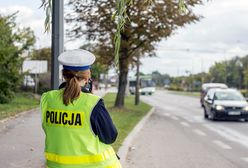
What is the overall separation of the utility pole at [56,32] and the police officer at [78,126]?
10.3 feet

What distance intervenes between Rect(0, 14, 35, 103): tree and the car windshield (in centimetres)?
1030

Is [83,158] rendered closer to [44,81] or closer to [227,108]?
[227,108]

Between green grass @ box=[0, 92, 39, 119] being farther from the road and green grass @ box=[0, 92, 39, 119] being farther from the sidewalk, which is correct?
the road

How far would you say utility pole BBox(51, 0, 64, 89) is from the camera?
6.83 meters

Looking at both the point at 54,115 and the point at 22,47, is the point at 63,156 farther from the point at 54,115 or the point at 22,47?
the point at 22,47

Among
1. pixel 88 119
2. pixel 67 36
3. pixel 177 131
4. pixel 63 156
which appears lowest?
pixel 177 131

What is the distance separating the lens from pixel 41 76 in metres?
47.2

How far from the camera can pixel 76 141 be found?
3.61 m

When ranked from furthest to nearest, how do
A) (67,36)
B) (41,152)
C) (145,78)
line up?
(145,78), (67,36), (41,152)

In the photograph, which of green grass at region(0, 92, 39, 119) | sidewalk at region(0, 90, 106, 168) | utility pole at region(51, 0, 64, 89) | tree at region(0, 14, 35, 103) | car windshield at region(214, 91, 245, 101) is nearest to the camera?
utility pole at region(51, 0, 64, 89)

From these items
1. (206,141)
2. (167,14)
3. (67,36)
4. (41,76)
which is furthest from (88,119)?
(41,76)

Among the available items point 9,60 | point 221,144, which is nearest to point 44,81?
point 9,60

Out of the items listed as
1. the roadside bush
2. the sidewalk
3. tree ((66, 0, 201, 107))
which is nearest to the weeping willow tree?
tree ((66, 0, 201, 107))

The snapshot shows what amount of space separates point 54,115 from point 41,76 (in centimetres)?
4388
